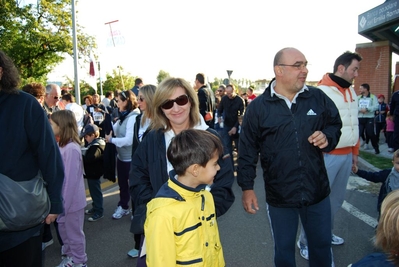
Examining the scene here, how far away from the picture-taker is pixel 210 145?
1976 mm

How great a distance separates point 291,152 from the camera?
2.80 metres

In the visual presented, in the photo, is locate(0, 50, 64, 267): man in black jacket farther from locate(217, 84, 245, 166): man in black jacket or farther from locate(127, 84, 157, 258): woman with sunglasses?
locate(217, 84, 245, 166): man in black jacket

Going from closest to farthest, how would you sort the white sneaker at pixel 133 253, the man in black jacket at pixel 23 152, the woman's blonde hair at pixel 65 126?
the man in black jacket at pixel 23 152
the woman's blonde hair at pixel 65 126
the white sneaker at pixel 133 253

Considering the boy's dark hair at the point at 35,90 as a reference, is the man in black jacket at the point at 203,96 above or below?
below

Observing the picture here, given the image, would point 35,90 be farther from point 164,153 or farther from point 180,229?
point 180,229

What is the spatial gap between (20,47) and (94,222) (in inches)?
869

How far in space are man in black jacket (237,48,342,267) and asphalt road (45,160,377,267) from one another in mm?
1067

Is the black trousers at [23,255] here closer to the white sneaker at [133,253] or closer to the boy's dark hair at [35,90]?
the white sneaker at [133,253]

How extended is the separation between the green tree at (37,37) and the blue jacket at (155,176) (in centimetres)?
2358

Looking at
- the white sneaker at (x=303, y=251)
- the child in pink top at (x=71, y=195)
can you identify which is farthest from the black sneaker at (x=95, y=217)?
the white sneaker at (x=303, y=251)

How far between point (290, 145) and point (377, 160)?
7604mm

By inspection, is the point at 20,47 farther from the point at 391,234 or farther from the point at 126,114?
the point at 391,234

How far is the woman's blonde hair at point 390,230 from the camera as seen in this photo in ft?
5.36

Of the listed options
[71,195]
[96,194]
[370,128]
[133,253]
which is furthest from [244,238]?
[370,128]
